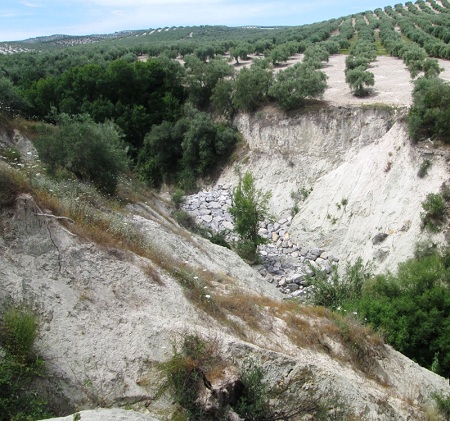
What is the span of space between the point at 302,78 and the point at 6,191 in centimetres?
2122

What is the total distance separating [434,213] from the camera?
17.6 metres

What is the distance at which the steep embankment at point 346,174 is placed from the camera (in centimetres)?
1898

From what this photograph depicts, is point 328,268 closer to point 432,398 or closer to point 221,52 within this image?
point 432,398

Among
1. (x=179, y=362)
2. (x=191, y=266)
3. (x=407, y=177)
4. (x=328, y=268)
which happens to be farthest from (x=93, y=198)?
(x=407, y=177)

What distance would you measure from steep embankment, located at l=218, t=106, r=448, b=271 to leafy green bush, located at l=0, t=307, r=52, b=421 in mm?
A: 14663

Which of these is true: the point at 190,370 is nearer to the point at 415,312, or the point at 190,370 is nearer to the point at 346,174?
the point at 415,312

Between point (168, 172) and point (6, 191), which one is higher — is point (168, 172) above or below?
below

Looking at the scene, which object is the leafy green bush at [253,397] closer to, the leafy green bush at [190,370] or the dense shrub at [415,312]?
the leafy green bush at [190,370]

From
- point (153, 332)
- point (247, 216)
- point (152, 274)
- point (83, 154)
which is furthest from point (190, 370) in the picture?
point (247, 216)

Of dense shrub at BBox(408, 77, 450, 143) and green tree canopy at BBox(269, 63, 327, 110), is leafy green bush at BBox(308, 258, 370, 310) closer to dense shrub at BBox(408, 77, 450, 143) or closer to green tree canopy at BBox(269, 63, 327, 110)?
dense shrub at BBox(408, 77, 450, 143)

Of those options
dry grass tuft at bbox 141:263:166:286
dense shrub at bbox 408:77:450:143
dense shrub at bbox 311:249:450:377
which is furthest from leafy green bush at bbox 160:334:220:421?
dense shrub at bbox 408:77:450:143

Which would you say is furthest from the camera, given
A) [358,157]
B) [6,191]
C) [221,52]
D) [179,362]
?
[221,52]

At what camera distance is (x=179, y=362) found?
6961 mm

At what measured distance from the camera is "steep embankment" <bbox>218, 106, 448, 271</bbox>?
18984mm
